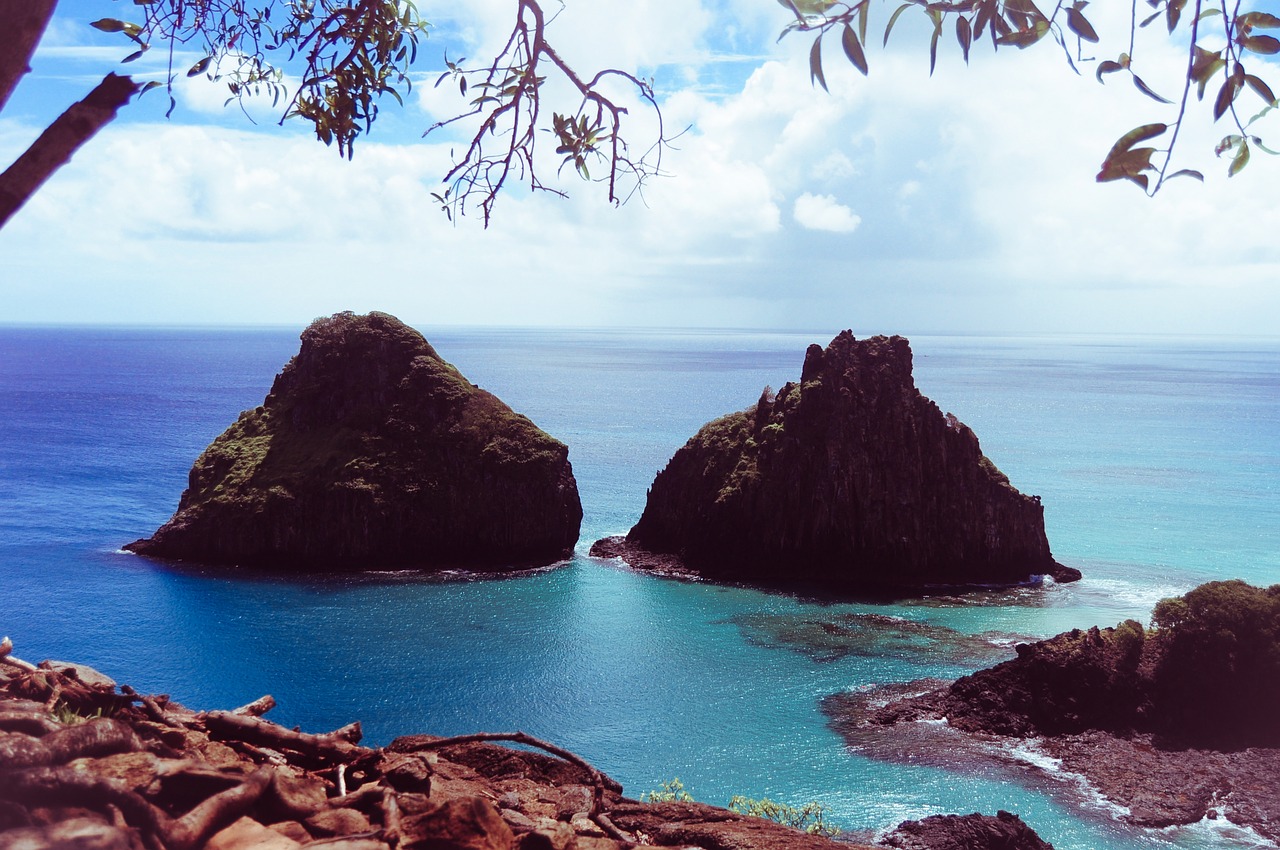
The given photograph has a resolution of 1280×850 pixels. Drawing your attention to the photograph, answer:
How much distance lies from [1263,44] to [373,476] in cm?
8369

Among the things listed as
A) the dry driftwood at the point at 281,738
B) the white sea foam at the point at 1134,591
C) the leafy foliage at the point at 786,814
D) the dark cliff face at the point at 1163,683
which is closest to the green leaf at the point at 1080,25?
the dry driftwood at the point at 281,738

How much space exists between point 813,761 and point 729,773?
13.4 ft

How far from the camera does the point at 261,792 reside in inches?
259

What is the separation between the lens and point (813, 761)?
43031 mm

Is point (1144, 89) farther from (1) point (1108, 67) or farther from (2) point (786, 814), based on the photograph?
(2) point (786, 814)

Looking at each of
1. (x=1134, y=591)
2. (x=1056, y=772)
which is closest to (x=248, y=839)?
(x=1056, y=772)

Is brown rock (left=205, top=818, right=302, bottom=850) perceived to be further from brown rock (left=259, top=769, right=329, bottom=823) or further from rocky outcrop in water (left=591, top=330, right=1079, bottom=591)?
rocky outcrop in water (left=591, top=330, right=1079, bottom=591)

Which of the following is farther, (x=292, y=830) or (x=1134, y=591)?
(x=1134, y=591)

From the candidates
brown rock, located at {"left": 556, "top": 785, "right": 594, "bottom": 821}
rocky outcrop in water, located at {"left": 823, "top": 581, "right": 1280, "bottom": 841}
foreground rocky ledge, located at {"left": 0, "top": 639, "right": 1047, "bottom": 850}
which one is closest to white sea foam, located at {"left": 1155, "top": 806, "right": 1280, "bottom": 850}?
rocky outcrop in water, located at {"left": 823, "top": 581, "right": 1280, "bottom": 841}

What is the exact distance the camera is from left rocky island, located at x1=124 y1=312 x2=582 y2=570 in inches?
3162

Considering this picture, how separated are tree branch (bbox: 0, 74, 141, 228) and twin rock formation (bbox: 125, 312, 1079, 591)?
74767mm

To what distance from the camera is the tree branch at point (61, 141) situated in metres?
5.67

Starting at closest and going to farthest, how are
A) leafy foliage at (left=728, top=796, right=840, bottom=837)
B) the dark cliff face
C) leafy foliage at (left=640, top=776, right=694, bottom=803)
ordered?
1. leafy foliage at (left=640, top=776, right=694, bottom=803)
2. leafy foliage at (left=728, top=796, right=840, bottom=837)
3. the dark cliff face

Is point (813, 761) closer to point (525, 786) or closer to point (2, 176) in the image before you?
point (525, 786)
